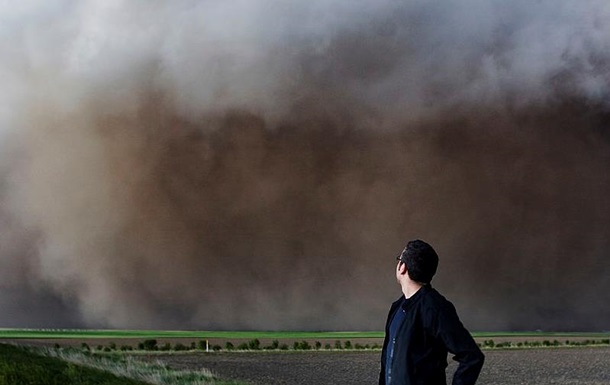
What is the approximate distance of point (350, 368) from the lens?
37.4 m

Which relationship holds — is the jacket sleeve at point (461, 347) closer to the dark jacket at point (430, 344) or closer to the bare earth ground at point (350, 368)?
the dark jacket at point (430, 344)

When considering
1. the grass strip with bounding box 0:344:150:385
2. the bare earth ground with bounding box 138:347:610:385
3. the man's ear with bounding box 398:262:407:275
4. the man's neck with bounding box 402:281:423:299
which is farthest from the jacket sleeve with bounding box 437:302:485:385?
the bare earth ground with bounding box 138:347:610:385

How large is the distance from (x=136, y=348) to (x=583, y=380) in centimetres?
3439

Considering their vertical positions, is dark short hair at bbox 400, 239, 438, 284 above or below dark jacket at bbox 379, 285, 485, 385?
above

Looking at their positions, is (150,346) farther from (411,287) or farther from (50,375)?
(411,287)

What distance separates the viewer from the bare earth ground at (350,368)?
3080 centimetres

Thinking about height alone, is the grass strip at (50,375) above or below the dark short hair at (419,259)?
below

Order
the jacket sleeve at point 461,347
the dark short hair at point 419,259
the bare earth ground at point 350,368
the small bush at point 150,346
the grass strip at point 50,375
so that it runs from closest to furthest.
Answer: the jacket sleeve at point 461,347 < the dark short hair at point 419,259 < the grass strip at point 50,375 < the bare earth ground at point 350,368 < the small bush at point 150,346

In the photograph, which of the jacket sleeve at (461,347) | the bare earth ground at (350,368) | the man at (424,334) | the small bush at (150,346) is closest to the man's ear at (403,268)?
the man at (424,334)

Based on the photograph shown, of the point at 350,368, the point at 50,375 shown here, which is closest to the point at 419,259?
the point at 50,375

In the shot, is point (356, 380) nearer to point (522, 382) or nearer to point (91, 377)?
point (522, 382)

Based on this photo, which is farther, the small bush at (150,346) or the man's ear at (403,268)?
the small bush at (150,346)

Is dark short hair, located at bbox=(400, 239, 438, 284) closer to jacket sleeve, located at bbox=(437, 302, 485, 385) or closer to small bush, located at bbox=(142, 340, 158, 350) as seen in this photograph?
jacket sleeve, located at bbox=(437, 302, 485, 385)

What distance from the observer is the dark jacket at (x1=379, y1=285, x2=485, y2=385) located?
5355mm
